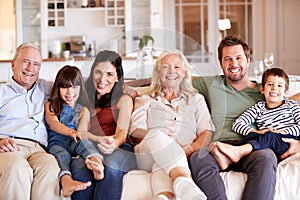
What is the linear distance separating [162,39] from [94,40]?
12.6 ft

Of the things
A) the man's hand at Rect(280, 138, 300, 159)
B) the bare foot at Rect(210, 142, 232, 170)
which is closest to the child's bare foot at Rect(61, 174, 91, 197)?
the bare foot at Rect(210, 142, 232, 170)

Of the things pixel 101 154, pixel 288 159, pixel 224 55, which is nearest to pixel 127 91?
pixel 101 154

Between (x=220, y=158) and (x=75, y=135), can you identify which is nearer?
(x=220, y=158)

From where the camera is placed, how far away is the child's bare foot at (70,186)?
2.04m

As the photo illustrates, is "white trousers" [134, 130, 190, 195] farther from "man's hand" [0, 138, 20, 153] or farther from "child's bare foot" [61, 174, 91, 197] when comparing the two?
"man's hand" [0, 138, 20, 153]

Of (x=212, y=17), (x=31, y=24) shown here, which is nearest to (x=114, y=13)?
(x=31, y=24)

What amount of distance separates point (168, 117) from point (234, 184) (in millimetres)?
469

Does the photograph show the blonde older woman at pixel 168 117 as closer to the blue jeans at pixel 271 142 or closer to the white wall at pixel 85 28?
the blue jeans at pixel 271 142

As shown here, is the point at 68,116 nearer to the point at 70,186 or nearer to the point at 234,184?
the point at 70,186

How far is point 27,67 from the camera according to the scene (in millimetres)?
2473

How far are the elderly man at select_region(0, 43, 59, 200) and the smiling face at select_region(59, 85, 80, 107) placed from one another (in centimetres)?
13

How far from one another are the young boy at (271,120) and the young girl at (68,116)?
688 mm

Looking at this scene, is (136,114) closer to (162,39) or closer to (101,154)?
(101,154)

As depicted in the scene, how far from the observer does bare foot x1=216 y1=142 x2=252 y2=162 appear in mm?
2205
